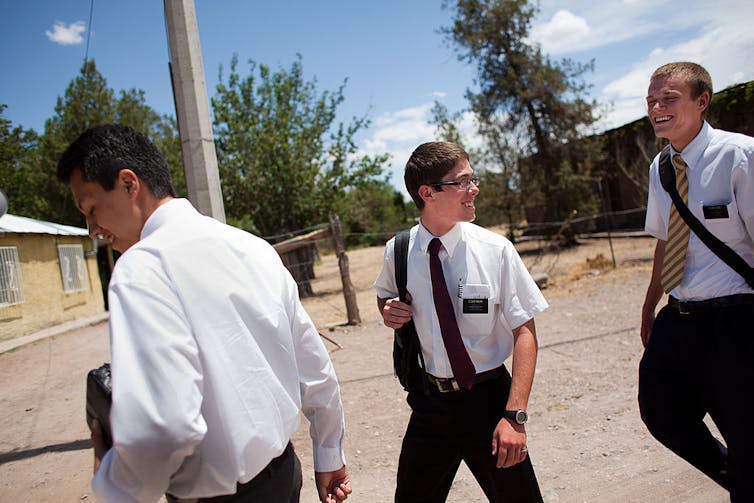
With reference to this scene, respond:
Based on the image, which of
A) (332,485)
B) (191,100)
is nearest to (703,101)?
(332,485)

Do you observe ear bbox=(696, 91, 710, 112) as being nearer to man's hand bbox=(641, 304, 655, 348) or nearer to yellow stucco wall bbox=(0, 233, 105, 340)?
man's hand bbox=(641, 304, 655, 348)

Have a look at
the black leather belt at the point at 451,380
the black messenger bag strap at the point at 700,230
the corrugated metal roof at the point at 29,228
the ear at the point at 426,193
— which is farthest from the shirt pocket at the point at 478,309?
the corrugated metal roof at the point at 29,228

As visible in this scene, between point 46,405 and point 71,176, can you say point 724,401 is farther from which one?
point 46,405

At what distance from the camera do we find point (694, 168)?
2.49 meters

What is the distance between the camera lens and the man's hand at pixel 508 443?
201 cm

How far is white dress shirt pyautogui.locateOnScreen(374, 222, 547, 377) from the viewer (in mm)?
2225

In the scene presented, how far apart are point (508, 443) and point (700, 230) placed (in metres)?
1.33

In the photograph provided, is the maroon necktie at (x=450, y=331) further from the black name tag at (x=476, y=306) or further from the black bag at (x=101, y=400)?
the black bag at (x=101, y=400)

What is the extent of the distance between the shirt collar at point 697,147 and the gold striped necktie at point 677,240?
0.03 m

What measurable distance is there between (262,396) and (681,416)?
1983 millimetres

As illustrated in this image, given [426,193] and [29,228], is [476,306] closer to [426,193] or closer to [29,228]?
[426,193]

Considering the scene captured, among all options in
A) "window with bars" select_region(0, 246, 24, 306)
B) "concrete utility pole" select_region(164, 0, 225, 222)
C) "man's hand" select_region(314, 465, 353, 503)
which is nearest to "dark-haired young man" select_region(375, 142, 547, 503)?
"man's hand" select_region(314, 465, 353, 503)

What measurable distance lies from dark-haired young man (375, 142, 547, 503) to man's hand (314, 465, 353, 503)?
20.2 inches

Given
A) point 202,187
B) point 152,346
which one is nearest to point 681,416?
point 152,346
